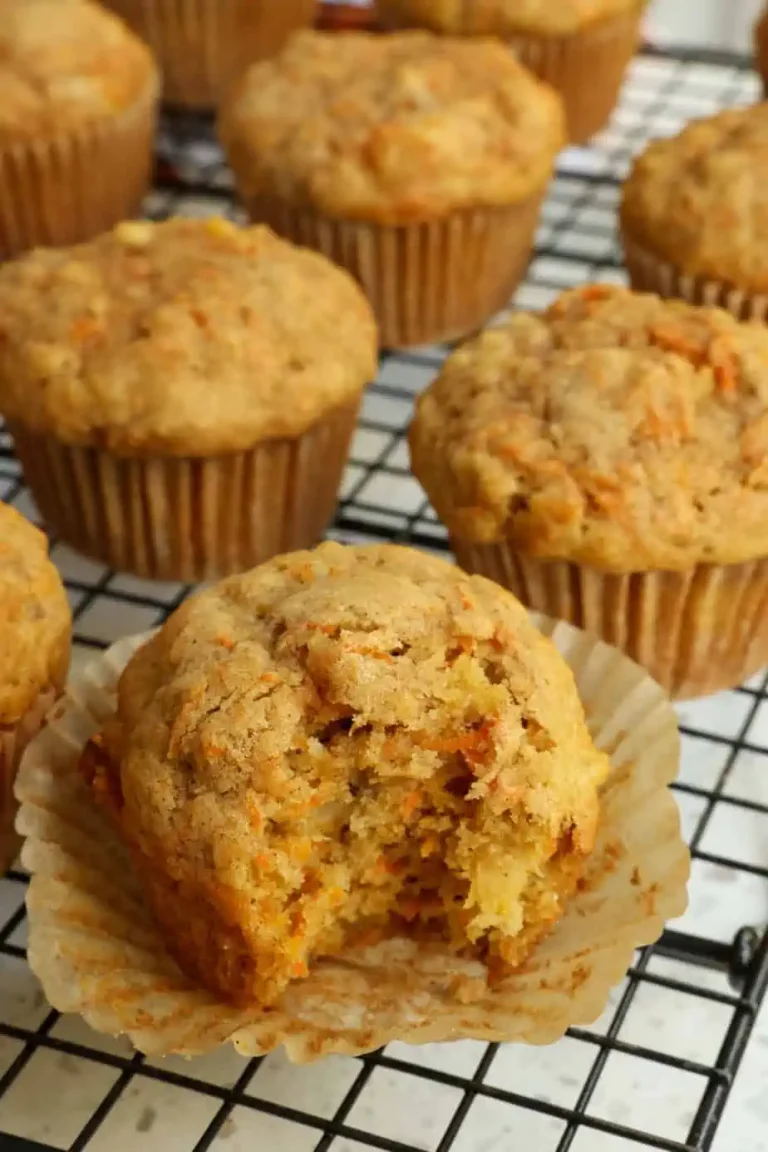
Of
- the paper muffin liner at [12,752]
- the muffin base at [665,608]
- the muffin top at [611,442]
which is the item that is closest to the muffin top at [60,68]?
the muffin top at [611,442]

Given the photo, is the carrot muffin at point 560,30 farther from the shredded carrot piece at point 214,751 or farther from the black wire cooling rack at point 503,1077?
the shredded carrot piece at point 214,751

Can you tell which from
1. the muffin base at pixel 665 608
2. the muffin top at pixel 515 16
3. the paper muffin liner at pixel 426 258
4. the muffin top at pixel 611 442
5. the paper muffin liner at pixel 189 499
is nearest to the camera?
the muffin top at pixel 611 442

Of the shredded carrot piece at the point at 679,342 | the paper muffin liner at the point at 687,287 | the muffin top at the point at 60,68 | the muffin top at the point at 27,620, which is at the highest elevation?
the muffin top at the point at 60,68

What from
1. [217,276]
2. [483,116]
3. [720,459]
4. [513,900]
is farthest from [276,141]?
[513,900]

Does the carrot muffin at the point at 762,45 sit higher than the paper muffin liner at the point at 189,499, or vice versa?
the carrot muffin at the point at 762,45

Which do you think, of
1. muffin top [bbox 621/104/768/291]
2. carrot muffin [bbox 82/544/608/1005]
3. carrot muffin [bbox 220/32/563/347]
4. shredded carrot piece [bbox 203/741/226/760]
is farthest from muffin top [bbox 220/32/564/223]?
shredded carrot piece [bbox 203/741/226/760]

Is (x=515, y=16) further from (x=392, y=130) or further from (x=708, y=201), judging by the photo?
(x=708, y=201)

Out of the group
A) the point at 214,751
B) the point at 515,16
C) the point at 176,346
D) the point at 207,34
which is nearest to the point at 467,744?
the point at 214,751

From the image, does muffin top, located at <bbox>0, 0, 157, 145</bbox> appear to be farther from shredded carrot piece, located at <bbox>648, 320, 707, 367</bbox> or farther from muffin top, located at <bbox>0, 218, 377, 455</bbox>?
shredded carrot piece, located at <bbox>648, 320, 707, 367</bbox>
